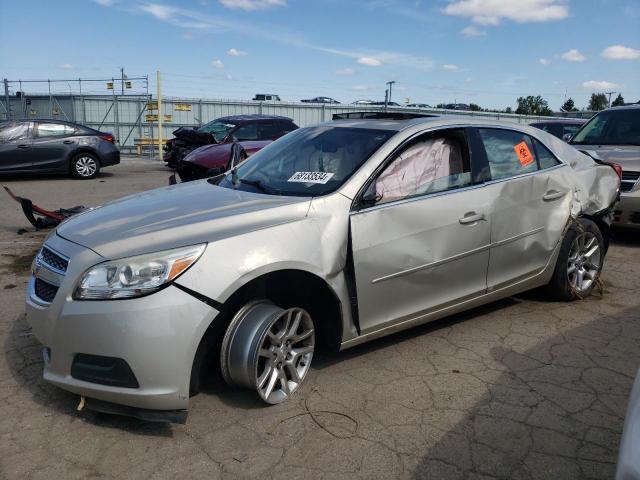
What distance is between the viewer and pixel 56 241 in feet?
10.4

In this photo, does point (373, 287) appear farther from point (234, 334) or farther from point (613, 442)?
point (613, 442)

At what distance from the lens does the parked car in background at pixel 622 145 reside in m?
6.79

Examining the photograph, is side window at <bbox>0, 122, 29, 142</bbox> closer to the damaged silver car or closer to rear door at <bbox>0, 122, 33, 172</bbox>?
rear door at <bbox>0, 122, 33, 172</bbox>

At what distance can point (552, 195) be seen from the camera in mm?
4473

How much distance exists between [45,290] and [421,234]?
2.16 m

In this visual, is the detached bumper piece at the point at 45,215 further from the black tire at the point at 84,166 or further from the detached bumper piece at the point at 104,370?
the black tire at the point at 84,166

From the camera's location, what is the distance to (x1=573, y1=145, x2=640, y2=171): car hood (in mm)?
6941

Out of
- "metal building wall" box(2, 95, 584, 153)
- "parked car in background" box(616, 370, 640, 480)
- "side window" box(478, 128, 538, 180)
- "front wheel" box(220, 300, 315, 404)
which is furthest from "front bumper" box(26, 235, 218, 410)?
"metal building wall" box(2, 95, 584, 153)

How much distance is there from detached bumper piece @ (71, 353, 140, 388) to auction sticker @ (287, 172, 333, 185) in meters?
1.58

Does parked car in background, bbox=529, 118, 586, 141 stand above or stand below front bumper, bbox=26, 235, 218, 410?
above

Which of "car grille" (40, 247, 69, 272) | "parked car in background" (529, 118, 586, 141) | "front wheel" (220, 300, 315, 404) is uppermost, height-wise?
"parked car in background" (529, 118, 586, 141)

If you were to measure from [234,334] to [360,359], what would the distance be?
111cm

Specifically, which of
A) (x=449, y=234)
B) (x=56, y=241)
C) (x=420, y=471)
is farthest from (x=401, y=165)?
(x=56, y=241)

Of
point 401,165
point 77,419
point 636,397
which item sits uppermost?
Answer: point 401,165
